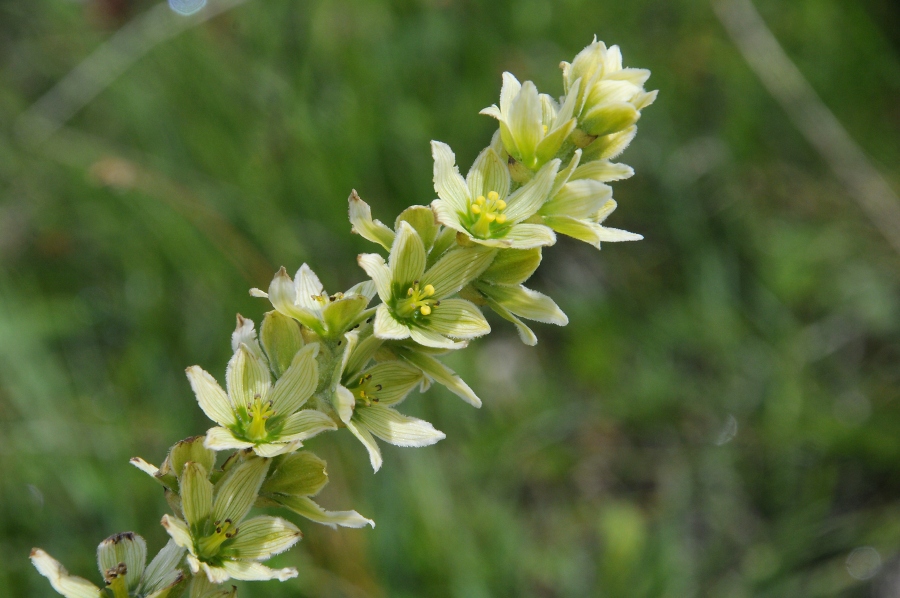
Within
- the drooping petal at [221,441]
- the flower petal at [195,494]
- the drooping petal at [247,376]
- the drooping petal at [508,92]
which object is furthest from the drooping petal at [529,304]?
the flower petal at [195,494]

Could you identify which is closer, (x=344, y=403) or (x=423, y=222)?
(x=344, y=403)

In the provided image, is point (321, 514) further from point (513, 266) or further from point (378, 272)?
point (513, 266)

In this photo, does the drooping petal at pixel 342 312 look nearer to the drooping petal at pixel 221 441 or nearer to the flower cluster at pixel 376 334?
the flower cluster at pixel 376 334

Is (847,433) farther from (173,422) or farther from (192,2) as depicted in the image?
(192,2)

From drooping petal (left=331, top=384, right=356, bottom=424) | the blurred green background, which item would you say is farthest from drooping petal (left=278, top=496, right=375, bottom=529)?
the blurred green background

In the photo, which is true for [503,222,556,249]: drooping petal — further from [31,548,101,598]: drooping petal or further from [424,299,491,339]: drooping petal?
[31,548,101,598]: drooping petal

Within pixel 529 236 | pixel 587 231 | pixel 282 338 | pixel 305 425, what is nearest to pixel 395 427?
pixel 305 425
